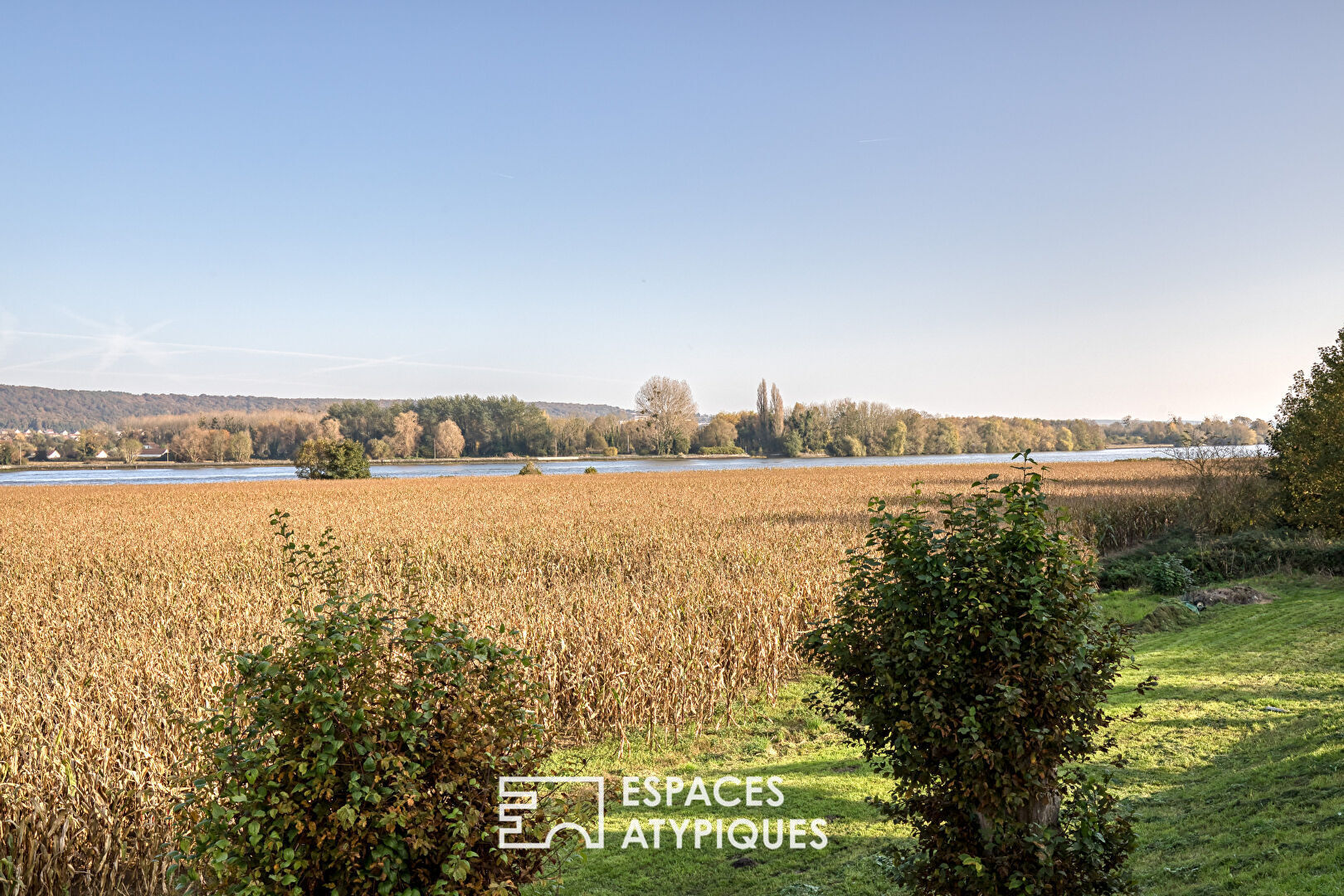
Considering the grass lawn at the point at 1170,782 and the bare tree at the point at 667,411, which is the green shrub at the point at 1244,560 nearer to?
the grass lawn at the point at 1170,782

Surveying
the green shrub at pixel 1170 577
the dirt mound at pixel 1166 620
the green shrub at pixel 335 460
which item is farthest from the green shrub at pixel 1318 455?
the green shrub at pixel 335 460

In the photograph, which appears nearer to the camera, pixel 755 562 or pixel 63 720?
pixel 63 720

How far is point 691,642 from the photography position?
347 inches

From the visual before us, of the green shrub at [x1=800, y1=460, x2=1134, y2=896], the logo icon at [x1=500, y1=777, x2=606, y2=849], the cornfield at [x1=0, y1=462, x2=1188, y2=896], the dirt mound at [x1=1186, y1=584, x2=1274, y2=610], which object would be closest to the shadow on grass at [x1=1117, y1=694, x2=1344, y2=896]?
the green shrub at [x1=800, y1=460, x2=1134, y2=896]

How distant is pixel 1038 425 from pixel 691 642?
166538 mm

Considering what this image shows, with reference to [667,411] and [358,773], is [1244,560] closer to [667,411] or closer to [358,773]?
[358,773]

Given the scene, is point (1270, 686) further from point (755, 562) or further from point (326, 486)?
point (326, 486)

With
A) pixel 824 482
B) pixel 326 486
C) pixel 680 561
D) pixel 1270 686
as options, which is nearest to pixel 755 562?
pixel 680 561

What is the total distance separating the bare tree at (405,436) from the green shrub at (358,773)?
440 ft

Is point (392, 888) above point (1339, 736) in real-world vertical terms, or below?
above

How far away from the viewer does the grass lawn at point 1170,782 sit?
13.2ft

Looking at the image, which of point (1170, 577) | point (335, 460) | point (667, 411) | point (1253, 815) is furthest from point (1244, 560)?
Result: point (667, 411)

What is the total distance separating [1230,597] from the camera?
1184 centimetres

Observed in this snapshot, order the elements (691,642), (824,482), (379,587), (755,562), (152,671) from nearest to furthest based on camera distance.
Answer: (152,671)
(691,642)
(379,587)
(755,562)
(824,482)
